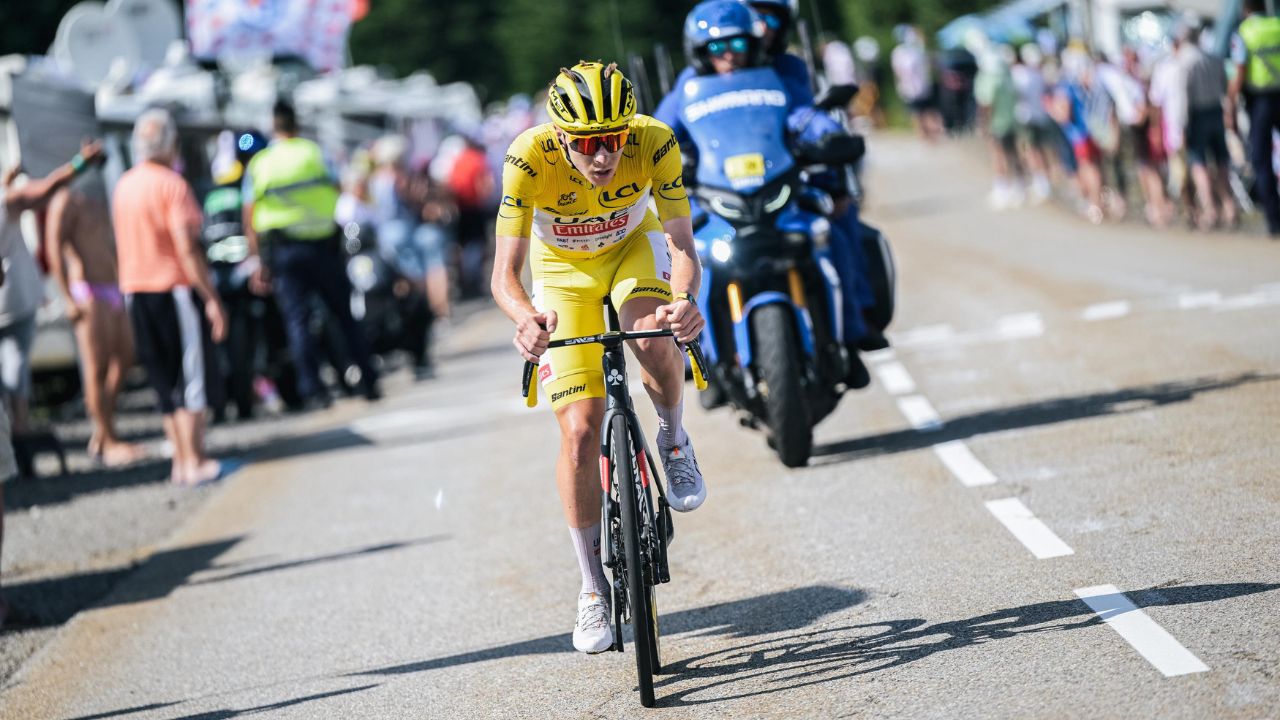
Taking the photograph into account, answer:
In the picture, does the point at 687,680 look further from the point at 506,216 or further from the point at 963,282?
the point at 963,282

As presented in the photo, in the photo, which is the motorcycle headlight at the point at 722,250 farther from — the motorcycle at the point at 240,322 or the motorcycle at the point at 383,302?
the motorcycle at the point at 383,302

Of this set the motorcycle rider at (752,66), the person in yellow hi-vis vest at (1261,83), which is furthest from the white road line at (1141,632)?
the person in yellow hi-vis vest at (1261,83)

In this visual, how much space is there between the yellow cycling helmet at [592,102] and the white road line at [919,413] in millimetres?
4668

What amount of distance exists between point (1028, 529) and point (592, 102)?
8.97 feet

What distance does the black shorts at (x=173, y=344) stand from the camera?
11695 millimetres

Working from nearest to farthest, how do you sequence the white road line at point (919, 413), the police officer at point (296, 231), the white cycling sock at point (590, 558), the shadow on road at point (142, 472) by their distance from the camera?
the white cycling sock at point (590, 558)
the white road line at point (919, 413)
the shadow on road at point (142, 472)
the police officer at point (296, 231)

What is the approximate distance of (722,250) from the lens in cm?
930

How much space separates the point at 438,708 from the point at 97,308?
25.8 ft

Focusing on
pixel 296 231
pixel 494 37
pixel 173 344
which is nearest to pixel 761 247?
pixel 173 344

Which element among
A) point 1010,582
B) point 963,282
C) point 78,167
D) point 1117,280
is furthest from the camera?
point 963,282

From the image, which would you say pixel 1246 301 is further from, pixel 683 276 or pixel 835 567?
pixel 683 276

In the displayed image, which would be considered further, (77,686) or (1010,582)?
(77,686)

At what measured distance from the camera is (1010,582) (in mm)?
6496

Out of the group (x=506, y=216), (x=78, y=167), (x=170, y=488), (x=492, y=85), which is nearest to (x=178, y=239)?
(x=78, y=167)
